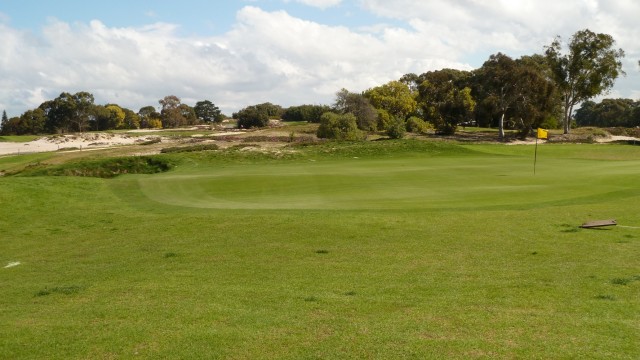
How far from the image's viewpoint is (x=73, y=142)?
101875 mm

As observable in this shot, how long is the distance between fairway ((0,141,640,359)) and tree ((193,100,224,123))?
160 m

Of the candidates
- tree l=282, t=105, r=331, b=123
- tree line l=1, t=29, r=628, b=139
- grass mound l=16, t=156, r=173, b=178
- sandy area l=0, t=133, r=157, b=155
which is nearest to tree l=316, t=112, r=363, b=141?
tree line l=1, t=29, r=628, b=139

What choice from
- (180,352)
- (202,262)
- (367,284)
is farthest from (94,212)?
(180,352)

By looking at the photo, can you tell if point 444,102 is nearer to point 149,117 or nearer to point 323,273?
point 323,273

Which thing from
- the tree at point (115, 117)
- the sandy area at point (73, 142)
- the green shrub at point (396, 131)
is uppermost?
the tree at point (115, 117)

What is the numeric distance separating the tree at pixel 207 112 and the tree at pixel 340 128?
377ft

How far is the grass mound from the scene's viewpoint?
148 ft

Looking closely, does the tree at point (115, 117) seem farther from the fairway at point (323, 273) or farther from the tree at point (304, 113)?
the fairway at point (323, 273)

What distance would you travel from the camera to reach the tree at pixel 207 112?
186500 millimetres

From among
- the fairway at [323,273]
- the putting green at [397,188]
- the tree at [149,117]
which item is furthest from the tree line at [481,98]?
the fairway at [323,273]

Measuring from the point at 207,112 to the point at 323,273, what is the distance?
181249 mm

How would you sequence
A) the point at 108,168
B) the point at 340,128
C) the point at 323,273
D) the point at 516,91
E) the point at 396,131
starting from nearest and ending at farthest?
1. the point at 323,273
2. the point at 108,168
3. the point at 396,131
4. the point at 340,128
5. the point at 516,91

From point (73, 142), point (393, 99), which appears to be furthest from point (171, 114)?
point (393, 99)

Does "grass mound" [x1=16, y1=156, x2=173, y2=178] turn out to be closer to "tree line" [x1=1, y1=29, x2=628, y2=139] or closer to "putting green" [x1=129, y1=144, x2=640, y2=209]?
"putting green" [x1=129, y1=144, x2=640, y2=209]
